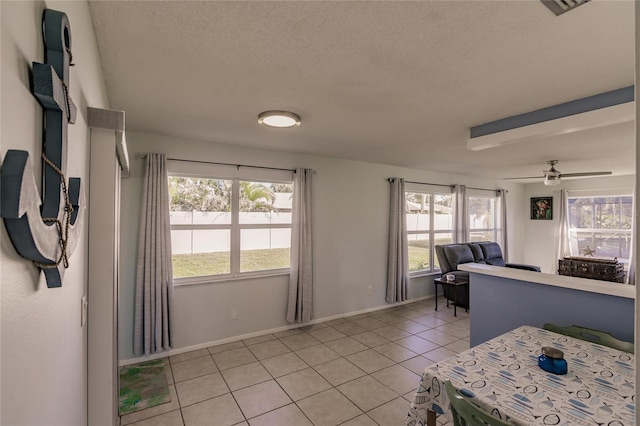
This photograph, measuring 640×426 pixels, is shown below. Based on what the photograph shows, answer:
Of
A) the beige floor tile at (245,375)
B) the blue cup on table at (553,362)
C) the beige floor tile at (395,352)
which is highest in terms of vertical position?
the blue cup on table at (553,362)

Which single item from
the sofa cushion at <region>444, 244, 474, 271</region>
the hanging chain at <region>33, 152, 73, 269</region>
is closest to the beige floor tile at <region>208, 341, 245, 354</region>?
the hanging chain at <region>33, 152, 73, 269</region>

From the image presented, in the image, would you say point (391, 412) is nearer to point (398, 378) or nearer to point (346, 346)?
point (398, 378)

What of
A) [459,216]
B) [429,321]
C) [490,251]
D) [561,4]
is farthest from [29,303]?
[490,251]

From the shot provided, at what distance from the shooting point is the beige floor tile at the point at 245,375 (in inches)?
111

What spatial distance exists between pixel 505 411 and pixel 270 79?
2158 millimetres

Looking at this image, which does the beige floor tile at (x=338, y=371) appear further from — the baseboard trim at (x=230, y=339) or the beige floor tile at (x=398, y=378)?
the baseboard trim at (x=230, y=339)

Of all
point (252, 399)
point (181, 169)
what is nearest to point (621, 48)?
point (252, 399)

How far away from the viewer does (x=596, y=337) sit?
2039 mm

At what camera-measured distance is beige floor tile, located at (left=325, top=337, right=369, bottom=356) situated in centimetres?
350

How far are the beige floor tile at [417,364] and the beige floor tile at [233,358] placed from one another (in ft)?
5.43

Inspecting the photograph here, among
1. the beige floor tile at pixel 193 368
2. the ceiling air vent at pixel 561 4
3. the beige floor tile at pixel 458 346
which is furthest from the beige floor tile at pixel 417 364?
the ceiling air vent at pixel 561 4

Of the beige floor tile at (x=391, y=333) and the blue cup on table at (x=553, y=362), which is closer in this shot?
the blue cup on table at (x=553, y=362)

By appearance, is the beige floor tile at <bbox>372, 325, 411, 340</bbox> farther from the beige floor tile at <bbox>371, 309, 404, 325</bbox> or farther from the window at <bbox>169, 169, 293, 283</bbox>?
the window at <bbox>169, 169, 293, 283</bbox>

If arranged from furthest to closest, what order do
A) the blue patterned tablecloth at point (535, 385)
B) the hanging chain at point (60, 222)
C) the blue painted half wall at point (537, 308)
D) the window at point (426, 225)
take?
the window at point (426, 225)
the blue painted half wall at point (537, 308)
the blue patterned tablecloth at point (535, 385)
the hanging chain at point (60, 222)
